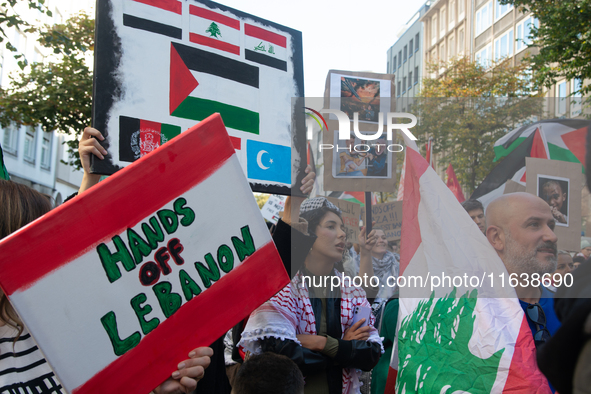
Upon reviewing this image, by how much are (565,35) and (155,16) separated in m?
9.65

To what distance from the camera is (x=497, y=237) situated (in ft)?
Answer: 7.00

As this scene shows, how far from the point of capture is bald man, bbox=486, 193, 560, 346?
2014mm

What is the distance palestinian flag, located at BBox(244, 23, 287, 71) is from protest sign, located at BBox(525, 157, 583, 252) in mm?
1259

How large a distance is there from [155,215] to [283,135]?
1.00 m

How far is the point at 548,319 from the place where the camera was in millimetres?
2055

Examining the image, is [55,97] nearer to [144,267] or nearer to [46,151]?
[144,267]

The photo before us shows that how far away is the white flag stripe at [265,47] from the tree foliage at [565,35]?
836cm

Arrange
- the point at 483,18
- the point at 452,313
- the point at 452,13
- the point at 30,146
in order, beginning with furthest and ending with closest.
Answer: the point at 452,13
the point at 483,18
the point at 30,146
the point at 452,313

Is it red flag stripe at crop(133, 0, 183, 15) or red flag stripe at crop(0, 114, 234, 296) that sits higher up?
red flag stripe at crop(133, 0, 183, 15)

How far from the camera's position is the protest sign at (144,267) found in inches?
48.9

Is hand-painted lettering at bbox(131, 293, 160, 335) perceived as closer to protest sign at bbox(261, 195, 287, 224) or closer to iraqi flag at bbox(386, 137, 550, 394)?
iraqi flag at bbox(386, 137, 550, 394)

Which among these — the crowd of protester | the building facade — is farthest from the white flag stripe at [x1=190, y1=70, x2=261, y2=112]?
the building facade

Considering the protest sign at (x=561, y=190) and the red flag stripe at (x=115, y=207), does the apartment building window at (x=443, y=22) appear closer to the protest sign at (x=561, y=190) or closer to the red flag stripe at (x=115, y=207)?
the protest sign at (x=561, y=190)

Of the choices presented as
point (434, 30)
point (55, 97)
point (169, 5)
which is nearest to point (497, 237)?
point (169, 5)
